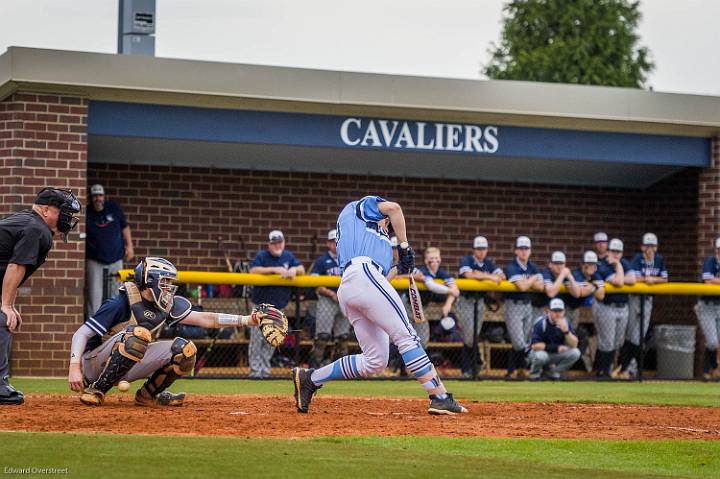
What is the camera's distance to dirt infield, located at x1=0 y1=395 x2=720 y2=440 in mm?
8180

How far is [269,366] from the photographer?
1498 centimetres

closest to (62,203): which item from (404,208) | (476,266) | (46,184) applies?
(46,184)

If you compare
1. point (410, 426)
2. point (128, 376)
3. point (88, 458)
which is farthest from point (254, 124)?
point (88, 458)

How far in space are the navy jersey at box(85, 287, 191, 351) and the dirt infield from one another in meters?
0.59

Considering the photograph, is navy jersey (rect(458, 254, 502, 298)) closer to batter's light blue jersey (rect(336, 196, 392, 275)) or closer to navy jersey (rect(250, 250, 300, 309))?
navy jersey (rect(250, 250, 300, 309))

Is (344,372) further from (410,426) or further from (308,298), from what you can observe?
(308,298)

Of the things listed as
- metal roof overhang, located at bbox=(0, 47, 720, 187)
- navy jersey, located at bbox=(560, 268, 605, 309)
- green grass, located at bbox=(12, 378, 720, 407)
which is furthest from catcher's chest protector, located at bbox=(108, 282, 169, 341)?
navy jersey, located at bbox=(560, 268, 605, 309)

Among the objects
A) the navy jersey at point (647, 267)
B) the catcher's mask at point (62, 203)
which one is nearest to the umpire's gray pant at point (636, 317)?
the navy jersey at point (647, 267)

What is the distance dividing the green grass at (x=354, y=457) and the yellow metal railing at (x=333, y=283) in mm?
6605

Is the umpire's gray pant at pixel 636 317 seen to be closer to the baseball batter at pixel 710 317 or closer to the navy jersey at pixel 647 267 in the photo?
the navy jersey at pixel 647 267

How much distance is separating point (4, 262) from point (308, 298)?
7157 millimetres

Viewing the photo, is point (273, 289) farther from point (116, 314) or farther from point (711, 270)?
point (711, 270)

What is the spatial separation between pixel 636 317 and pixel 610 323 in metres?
0.63

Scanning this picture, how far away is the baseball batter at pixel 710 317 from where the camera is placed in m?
16.9
